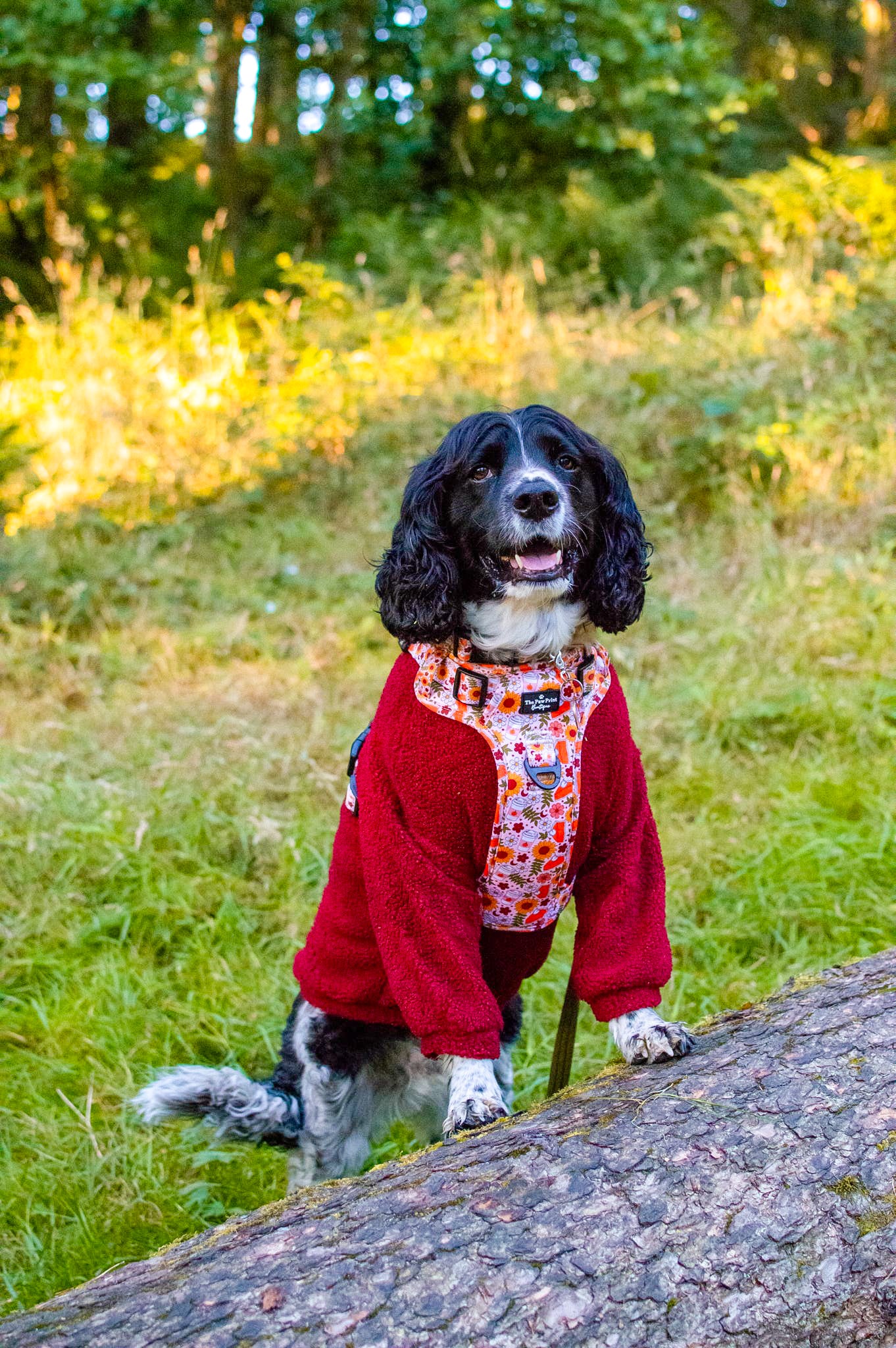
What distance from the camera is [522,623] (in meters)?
2.72

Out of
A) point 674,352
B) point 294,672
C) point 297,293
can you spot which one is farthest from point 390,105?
point 294,672

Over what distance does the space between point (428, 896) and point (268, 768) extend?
A: 7.72ft

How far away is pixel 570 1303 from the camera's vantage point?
5.30 ft

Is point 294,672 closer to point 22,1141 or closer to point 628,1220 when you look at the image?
point 22,1141

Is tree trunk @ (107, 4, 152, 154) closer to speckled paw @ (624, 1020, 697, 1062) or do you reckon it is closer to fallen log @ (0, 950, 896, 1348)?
speckled paw @ (624, 1020, 697, 1062)

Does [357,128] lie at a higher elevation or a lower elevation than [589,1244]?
higher

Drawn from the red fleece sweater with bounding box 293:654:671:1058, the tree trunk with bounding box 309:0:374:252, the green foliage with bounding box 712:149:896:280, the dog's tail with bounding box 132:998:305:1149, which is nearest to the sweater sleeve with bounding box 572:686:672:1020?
the red fleece sweater with bounding box 293:654:671:1058

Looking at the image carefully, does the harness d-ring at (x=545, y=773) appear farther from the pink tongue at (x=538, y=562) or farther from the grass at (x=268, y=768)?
the grass at (x=268, y=768)

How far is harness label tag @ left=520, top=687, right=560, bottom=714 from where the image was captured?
2523 mm

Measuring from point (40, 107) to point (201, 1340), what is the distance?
11.7 meters

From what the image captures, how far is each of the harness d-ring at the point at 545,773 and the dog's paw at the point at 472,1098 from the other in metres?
0.58

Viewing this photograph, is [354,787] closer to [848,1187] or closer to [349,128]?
[848,1187]

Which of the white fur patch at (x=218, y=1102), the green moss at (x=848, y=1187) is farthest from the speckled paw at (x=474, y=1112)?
the green moss at (x=848, y=1187)

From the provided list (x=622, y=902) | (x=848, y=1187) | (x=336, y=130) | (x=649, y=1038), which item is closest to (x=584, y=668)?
(x=622, y=902)
